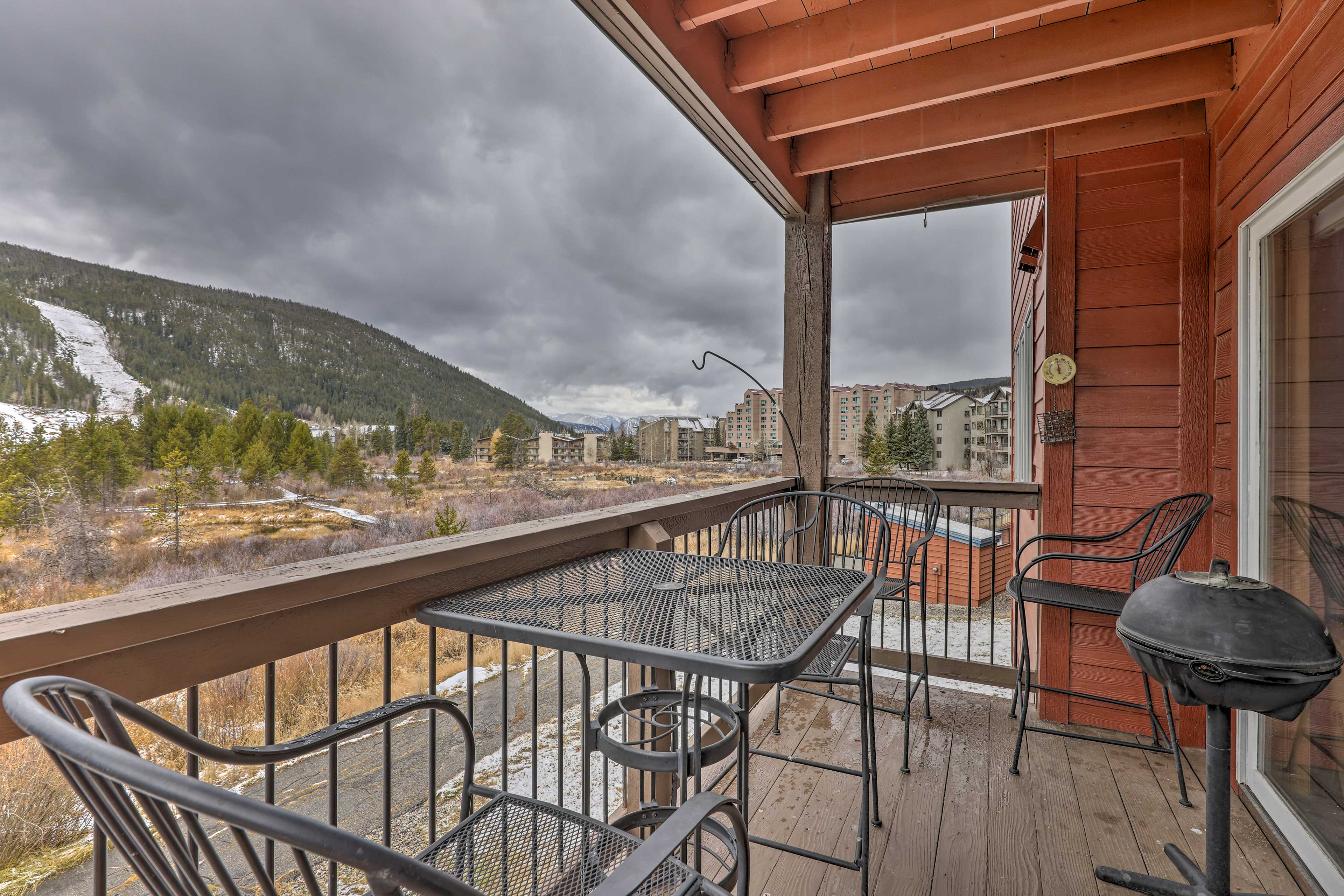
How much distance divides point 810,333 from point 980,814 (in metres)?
2.12

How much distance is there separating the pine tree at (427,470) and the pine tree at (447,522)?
0.12m

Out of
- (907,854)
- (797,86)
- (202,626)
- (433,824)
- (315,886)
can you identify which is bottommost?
(907,854)

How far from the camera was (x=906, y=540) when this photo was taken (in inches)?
96.9

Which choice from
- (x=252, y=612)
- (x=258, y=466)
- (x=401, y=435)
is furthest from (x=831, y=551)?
(x=252, y=612)

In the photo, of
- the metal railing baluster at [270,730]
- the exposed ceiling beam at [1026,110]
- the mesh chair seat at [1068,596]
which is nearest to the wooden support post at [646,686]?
the metal railing baluster at [270,730]

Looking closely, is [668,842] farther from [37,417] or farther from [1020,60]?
[1020,60]

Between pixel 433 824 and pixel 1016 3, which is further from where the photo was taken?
pixel 1016 3

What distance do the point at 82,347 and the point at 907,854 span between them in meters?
2.63

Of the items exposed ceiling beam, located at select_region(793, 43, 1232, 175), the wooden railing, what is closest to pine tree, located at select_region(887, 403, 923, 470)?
exposed ceiling beam, located at select_region(793, 43, 1232, 175)

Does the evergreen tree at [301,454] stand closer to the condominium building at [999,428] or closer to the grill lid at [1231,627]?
the grill lid at [1231,627]

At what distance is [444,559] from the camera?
126 centimetres

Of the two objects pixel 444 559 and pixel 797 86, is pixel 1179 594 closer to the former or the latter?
pixel 444 559

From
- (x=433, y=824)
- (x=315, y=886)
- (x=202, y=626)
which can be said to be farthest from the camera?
(x=433, y=824)

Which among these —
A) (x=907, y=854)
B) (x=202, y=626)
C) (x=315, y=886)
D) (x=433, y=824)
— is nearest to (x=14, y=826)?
(x=433, y=824)
